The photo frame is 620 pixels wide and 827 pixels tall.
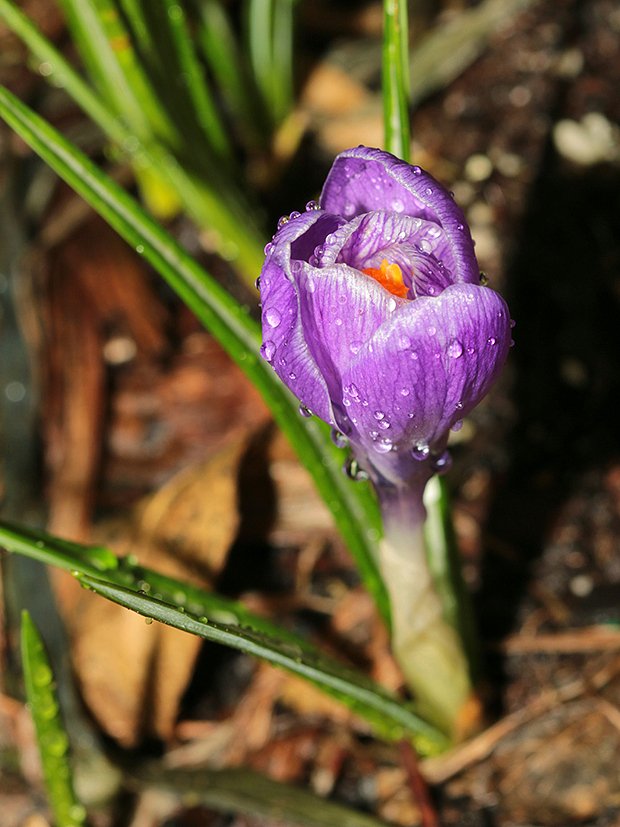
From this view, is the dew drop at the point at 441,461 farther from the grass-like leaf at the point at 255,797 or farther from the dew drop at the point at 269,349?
the grass-like leaf at the point at 255,797

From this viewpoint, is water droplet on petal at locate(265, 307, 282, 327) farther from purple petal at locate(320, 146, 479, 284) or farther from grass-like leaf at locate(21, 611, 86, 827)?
grass-like leaf at locate(21, 611, 86, 827)

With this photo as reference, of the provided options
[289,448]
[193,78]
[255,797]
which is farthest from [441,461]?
[193,78]

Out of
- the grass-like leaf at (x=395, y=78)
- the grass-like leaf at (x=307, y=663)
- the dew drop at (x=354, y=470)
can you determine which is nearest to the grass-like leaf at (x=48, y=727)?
the grass-like leaf at (x=307, y=663)

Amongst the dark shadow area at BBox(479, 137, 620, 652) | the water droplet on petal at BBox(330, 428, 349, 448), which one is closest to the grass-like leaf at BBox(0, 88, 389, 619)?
the water droplet on petal at BBox(330, 428, 349, 448)

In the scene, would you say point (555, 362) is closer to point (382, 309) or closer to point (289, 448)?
point (289, 448)

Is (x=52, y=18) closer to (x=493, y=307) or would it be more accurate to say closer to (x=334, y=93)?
(x=334, y=93)

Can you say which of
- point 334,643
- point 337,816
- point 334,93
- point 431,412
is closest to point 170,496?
point 334,643
